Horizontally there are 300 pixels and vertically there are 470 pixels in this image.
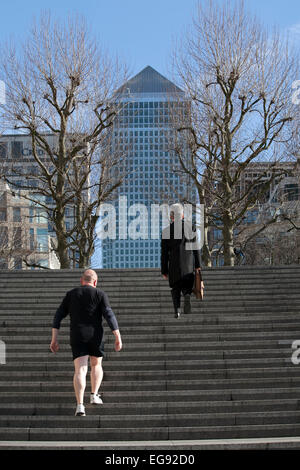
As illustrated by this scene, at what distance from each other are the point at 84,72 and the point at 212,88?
5073 mm

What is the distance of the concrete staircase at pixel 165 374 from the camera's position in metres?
7.58

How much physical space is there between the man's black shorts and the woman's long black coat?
3.04 metres

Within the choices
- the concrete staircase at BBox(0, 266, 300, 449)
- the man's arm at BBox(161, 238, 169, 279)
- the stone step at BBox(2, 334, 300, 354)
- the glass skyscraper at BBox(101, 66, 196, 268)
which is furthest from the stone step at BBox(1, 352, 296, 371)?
the glass skyscraper at BBox(101, 66, 196, 268)

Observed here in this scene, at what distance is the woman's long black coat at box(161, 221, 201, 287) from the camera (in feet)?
35.0

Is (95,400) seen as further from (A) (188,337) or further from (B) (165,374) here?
(A) (188,337)

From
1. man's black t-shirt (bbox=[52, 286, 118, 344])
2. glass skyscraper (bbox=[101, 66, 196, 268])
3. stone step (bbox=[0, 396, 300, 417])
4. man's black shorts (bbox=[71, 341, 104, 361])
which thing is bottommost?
stone step (bbox=[0, 396, 300, 417])

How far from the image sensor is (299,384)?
9.02 metres

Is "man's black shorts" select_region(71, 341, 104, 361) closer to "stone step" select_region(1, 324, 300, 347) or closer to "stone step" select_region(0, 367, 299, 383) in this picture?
"stone step" select_region(0, 367, 299, 383)

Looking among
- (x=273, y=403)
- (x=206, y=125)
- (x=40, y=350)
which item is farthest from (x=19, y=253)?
(x=273, y=403)

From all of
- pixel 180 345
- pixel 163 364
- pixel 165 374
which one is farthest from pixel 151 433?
pixel 180 345

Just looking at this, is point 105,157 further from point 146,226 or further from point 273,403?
point 146,226

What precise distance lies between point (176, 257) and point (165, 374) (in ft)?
7.11

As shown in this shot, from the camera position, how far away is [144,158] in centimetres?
5925

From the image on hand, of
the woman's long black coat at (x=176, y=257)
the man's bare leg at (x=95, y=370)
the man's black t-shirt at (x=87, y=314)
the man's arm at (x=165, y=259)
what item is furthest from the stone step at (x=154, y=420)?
the man's arm at (x=165, y=259)
